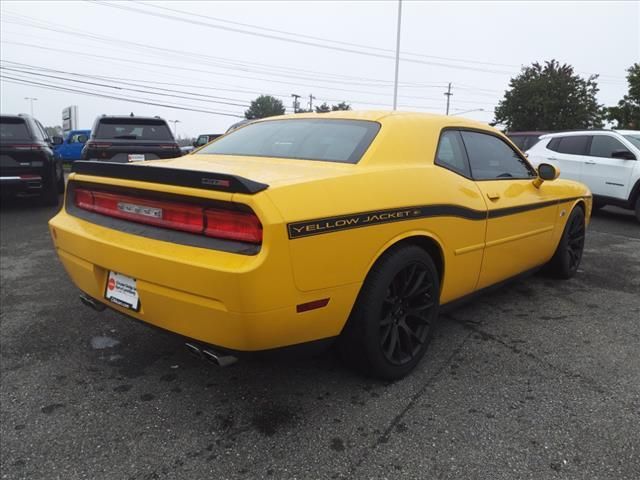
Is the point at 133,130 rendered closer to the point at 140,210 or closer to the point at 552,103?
the point at 140,210

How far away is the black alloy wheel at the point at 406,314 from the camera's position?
2535mm

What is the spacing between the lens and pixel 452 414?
2348 millimetres

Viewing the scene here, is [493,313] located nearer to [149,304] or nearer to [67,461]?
[149,304]

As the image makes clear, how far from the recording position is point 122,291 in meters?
2.37

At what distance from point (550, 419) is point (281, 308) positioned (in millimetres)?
1389

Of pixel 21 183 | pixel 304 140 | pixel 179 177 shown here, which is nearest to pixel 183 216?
pixel 179 177

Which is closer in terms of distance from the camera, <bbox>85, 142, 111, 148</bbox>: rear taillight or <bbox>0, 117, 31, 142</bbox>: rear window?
<bbox>0, 117, 31, 142</bbox>: rear window

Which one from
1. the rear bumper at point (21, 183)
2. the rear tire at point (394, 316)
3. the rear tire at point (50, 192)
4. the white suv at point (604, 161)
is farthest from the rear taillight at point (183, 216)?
the white suv at point (604, 161)

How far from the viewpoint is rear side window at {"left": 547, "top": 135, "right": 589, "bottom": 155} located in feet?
29.3

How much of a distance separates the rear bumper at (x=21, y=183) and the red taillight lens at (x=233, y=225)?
6.93 metres

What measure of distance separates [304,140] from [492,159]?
55.7 inches

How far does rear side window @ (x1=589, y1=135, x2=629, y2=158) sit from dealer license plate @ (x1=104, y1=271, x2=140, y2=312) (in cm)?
866

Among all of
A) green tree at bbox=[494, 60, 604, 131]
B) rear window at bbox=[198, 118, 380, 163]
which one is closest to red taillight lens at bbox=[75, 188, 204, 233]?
rear window at bbox=[198, 118, 380, 163]

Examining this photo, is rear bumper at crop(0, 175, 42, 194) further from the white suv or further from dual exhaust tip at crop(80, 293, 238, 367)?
the white suv
